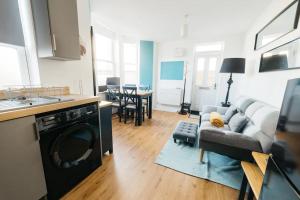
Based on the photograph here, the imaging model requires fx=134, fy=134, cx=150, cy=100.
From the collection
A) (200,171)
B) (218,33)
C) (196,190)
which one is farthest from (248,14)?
(196,190)

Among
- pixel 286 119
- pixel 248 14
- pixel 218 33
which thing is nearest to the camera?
pixel 286 119

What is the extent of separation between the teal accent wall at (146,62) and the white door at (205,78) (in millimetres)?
1548

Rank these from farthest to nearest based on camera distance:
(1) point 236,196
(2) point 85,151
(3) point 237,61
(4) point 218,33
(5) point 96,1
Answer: (4) point 218,33, (3) point 237,61, (5) point 96,1, (2) point 85,151, (1) point 236,196

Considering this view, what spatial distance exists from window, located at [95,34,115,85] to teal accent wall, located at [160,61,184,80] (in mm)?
1786

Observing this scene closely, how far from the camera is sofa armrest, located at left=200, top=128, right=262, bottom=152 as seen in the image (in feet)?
4.95

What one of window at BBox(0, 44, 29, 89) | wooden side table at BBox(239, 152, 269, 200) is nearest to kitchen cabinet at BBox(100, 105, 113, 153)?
window at BBox(0, 44, 29, 89)

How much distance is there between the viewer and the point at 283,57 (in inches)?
68.0

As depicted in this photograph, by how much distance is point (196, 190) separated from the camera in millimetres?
1499

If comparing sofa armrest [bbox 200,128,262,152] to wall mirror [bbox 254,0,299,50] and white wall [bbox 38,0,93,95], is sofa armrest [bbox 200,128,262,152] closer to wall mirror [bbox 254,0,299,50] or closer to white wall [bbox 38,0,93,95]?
wall mirror [bbox 254,0,299,50]

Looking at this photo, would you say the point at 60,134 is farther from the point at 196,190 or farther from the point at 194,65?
the point at 194,65

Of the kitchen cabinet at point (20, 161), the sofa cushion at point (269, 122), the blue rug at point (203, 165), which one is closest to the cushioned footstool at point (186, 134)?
the blue rug at point (203, 165)

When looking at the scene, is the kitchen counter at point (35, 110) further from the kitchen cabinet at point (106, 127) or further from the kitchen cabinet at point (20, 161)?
the kitchen cabinet at point (106, 127)

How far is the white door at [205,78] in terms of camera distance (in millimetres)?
4281

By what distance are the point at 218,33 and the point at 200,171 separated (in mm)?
3743
